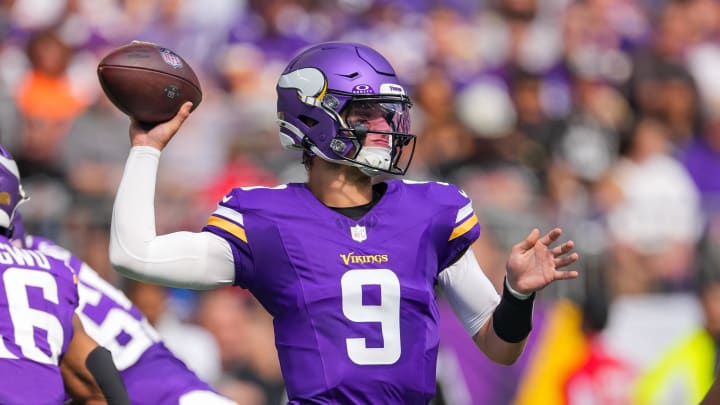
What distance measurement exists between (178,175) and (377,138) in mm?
4741

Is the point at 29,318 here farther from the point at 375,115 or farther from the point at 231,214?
the point at 375,115

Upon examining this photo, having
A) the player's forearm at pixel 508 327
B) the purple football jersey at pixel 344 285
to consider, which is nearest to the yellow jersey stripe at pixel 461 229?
A: the purple football jersey at pixel 344 285

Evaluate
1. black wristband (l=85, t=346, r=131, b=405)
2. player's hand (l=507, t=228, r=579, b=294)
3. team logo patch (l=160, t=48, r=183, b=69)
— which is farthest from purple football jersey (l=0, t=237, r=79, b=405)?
player's hand (l=507, t=228, r=579, b=294)

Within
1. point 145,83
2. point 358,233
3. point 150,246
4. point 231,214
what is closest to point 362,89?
point 358,233

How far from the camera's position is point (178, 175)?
28.7 ft

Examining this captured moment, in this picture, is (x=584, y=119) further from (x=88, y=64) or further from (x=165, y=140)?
(x=165, y=140)

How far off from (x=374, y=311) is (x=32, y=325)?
1.12 metres

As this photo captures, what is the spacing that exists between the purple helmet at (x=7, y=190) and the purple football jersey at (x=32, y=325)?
116 mm

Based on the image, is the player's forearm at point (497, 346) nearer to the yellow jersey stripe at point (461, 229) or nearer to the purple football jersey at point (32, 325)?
the yellow jersey stripe at point (461, 229)

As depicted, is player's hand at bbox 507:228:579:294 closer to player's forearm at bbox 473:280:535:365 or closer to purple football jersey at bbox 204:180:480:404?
player's forearm at bbox 473:280:535:365

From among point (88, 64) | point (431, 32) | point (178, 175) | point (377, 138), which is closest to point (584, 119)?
point (431, 32)

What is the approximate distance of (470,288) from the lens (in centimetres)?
428

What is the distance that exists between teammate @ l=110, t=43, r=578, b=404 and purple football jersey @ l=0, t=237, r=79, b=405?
405 millimetres

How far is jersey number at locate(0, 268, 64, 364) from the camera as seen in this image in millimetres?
4074
